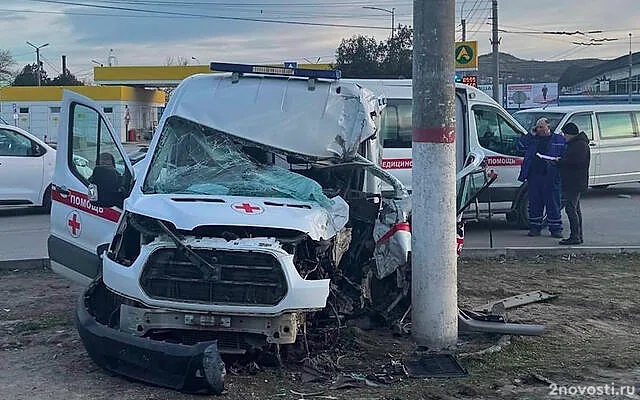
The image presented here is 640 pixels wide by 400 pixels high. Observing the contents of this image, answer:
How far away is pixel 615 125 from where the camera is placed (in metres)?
18.0

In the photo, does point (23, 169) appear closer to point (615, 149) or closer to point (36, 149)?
point (36, 149)

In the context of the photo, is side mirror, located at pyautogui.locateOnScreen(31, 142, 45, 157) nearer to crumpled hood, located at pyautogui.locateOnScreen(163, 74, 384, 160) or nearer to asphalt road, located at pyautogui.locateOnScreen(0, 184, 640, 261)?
asphalt road, located at pyautogui.locateOnScreen(0, 184, 640, 261)

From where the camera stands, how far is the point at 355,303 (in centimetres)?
679

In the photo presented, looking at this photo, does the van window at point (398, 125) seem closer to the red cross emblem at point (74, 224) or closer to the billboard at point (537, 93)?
the red cross emblem at point (74, 224)

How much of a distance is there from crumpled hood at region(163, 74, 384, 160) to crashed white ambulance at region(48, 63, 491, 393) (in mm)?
12

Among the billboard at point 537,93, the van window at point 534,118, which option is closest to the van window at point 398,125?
the van window at point 534,118

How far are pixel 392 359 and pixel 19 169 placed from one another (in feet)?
36.6

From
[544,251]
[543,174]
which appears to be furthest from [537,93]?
[544,251]

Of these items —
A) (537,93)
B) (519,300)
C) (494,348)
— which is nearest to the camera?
(494,348)

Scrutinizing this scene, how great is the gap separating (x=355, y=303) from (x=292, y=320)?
96 centimetres

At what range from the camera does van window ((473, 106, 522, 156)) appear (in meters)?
13.3

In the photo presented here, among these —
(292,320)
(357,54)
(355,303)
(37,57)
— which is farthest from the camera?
(37,57)

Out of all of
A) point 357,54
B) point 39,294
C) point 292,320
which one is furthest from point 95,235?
point 357,54

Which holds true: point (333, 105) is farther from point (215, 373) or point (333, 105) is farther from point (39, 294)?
point (39, 294)
